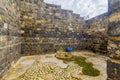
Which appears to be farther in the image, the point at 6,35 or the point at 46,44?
the point at 46,44

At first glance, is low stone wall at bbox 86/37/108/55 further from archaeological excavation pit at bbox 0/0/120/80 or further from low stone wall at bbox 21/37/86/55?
low stone wall at bbox 21/37/86/55

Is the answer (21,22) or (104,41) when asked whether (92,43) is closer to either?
(104,41)

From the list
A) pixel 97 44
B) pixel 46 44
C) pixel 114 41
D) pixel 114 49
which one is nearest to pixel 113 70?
pixel 114 49

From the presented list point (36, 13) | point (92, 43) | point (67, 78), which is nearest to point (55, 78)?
point (67, 78)

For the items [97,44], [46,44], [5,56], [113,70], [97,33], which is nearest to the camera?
[113,70]

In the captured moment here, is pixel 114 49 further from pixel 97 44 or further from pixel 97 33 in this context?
pixel 97 33

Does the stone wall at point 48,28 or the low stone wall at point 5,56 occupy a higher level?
the stone wall at point 48,28

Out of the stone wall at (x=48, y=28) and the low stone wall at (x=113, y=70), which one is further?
the stone wall at (x=48, y=28)

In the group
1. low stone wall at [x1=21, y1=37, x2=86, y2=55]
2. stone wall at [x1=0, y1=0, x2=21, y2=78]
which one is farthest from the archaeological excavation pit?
stone wall at [x1=0, y1=0, x2=21, y2=78]

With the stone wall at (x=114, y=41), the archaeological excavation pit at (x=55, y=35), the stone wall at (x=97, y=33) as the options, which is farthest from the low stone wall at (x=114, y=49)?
the stone wall at (x=97, y=33)

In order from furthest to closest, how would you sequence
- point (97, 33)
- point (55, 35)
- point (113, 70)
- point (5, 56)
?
point (97, 33)
point (55, 35)
point (5, 56)
point (113, 70)

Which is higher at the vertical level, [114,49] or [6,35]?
[6,35]

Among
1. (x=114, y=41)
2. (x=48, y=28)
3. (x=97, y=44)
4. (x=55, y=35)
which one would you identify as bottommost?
(x=97, y=44)

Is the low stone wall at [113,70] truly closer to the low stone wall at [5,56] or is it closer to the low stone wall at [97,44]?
the low stone wall at [5,56]
